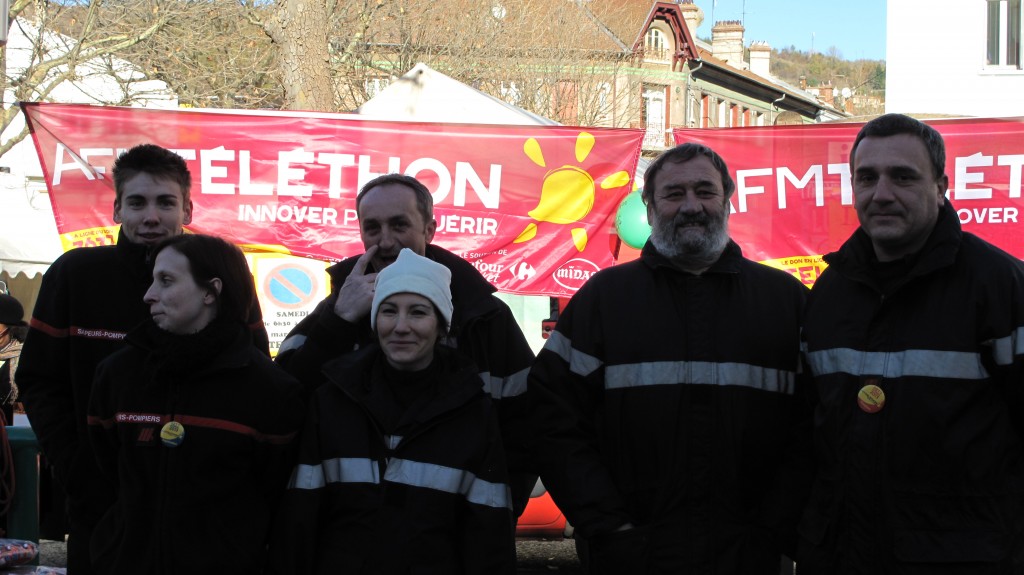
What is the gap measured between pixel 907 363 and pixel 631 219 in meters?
4.77

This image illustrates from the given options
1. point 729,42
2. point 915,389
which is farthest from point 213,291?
point 729,42

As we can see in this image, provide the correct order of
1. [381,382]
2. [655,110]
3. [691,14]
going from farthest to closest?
[691,14] < [655,110] < [381,382]

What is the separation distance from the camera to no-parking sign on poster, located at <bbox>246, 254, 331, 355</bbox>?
7.57 meters

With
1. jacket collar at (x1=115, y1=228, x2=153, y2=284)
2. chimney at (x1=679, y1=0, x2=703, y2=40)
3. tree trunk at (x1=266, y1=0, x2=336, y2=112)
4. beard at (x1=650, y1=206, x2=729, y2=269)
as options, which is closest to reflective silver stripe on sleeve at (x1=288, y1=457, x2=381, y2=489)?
jacket collar at (x1=115, y1=228, x2=153, y2=284)

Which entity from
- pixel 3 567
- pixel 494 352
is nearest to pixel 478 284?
pixel 494 352

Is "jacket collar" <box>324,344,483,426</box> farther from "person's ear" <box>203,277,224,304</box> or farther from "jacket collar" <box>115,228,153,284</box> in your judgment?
"jacket collar" <box>115,228,153,284</box>

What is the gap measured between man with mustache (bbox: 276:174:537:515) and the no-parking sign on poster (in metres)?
4.02

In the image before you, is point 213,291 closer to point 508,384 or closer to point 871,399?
point 508,384

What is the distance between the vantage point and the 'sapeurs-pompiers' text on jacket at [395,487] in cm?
300

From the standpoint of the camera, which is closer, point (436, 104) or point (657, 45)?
point (436, 104)

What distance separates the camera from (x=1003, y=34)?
67.9ft

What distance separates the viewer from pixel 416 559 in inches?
117

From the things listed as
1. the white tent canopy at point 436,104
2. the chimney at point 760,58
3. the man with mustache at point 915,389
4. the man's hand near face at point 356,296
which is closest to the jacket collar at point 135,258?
Answer: the man's hand near face at point 356,296

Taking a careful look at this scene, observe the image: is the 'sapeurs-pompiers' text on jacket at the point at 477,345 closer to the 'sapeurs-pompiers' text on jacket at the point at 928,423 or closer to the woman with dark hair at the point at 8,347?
the 'sapeurs-pompiers' text on jacket at the point at 928,423
